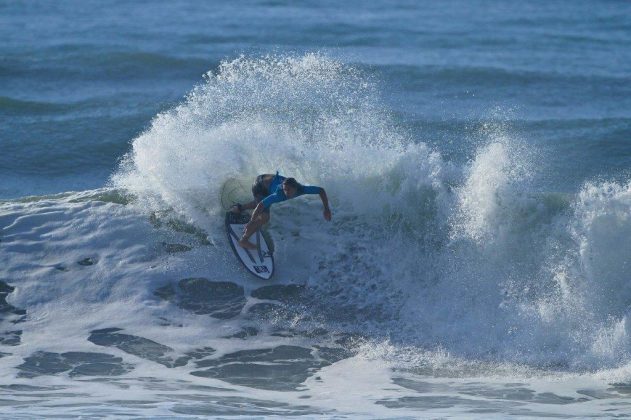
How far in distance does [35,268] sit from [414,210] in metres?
5.17

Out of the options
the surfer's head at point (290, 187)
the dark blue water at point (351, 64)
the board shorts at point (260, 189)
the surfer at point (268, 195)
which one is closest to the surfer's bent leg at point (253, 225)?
the surfer at point (268, 195)

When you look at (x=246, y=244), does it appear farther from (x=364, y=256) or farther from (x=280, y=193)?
(x=364, y=256)

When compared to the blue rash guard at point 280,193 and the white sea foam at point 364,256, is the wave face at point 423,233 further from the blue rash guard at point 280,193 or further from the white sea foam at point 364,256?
the blue rash guard at point 280,193

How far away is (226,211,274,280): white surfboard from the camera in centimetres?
1285

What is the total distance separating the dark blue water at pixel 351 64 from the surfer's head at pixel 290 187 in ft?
17.8

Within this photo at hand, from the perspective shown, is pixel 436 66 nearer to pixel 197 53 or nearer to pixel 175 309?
pixel 197 53

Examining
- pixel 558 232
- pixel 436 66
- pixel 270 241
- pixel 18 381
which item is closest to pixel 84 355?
pixel 18 381

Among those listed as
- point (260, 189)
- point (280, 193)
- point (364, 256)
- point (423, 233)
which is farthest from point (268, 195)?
point (423, 233)

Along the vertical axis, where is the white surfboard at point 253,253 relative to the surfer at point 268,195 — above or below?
Answer: below

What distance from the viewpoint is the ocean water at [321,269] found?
10656 millimetres

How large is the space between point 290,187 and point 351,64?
1194 cm

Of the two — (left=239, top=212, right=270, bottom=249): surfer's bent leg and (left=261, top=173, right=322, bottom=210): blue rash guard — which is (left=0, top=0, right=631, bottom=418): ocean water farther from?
(left=261, top=173, right=322, bottom=210): blue rash guard

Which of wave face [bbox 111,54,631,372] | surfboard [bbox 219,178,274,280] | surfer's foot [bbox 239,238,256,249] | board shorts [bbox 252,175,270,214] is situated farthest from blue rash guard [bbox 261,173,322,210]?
wave face [bbox 111,54,631,372]

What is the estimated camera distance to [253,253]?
12953 mm
